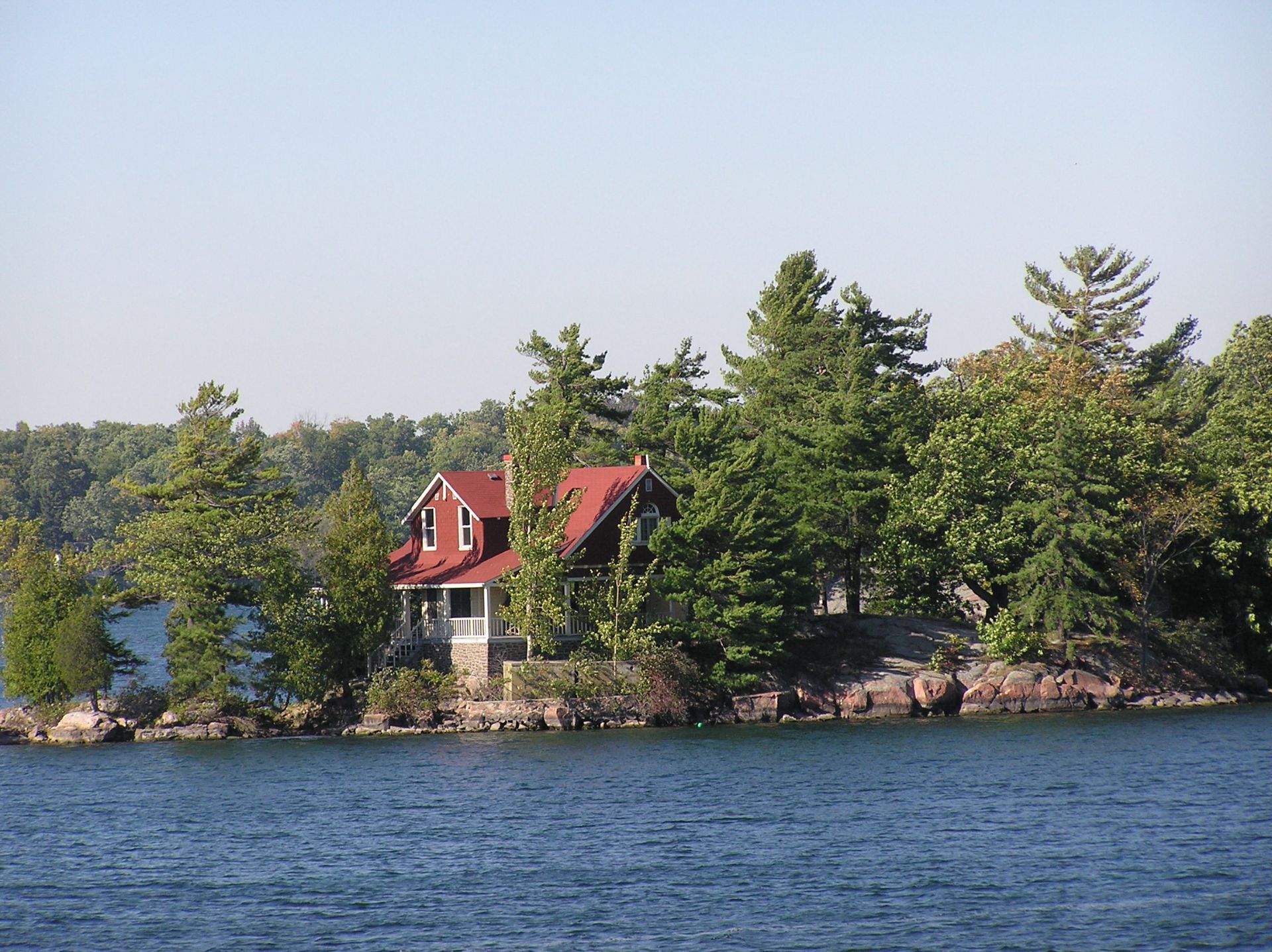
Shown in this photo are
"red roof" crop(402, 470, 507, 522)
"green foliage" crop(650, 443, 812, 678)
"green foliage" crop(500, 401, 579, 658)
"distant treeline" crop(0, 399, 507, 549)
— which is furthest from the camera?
"distant treeline" crop(0, 399, 507, 549)

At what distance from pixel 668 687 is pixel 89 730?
2044cm

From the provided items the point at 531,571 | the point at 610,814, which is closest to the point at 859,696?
the point at 531,571

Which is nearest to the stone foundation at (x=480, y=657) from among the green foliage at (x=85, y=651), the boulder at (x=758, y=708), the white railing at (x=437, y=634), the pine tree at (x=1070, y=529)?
the white railing at (x=437, y=634)

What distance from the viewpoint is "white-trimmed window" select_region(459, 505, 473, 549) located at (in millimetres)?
58312

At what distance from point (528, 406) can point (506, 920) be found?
130 feet

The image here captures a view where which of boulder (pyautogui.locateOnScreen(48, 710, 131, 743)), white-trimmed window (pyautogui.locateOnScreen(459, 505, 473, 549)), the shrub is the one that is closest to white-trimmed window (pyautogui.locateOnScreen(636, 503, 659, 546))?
white-trimmed window (pyautogui.locateOnScreen(459, 505, 473, 549))

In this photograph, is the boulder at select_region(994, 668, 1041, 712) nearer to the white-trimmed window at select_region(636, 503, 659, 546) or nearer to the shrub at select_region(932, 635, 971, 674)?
the shrub at select_region(932, 635, 971, 674)

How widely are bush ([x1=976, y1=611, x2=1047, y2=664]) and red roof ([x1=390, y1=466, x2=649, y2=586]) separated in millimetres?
14025

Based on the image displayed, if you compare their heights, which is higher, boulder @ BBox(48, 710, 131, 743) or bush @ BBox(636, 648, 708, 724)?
bush @ BBox(636, 648, 708, 724)

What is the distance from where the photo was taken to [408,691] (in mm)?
53062

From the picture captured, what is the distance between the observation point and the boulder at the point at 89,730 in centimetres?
5350

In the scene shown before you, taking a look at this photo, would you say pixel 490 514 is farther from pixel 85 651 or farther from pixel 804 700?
pixel 85 651

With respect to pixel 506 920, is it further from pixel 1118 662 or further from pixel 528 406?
pixel 528 406

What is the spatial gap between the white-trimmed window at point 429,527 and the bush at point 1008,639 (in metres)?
21.2
